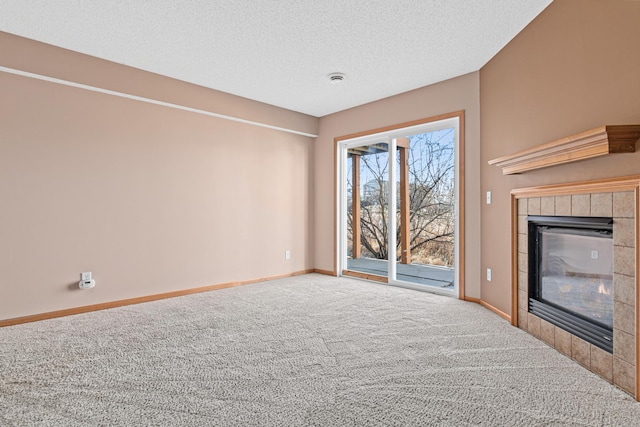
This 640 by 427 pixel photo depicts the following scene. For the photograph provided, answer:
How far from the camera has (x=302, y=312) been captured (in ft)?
10.9

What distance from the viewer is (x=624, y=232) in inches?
74.4

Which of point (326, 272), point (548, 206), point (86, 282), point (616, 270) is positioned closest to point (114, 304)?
point (86, 282)

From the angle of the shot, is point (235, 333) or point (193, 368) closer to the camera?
point (193, 368)

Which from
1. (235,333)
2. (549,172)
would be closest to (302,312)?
(235,333)

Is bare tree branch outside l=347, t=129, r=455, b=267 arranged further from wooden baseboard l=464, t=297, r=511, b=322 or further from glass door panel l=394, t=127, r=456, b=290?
wooden baseboard l=464, t=297, r=511, b=322

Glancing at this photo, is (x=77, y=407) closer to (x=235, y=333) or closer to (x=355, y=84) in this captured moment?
(x=235, y=333)

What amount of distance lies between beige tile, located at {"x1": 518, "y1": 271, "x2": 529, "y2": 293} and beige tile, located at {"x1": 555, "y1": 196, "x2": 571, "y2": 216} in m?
0.63

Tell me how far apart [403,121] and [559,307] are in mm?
2734

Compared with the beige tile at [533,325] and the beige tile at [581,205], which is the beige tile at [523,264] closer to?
the beige tile at [533,325]

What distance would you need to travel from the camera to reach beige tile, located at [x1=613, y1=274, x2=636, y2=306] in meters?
1.84

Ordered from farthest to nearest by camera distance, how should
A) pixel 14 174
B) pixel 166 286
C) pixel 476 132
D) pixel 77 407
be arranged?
pixel 166 286
pixel 476 132
pixel 14 174
pixel 77 407

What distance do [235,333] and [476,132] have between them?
10.3 ft

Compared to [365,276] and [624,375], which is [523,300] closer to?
[624,375]

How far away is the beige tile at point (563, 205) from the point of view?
2314mm
